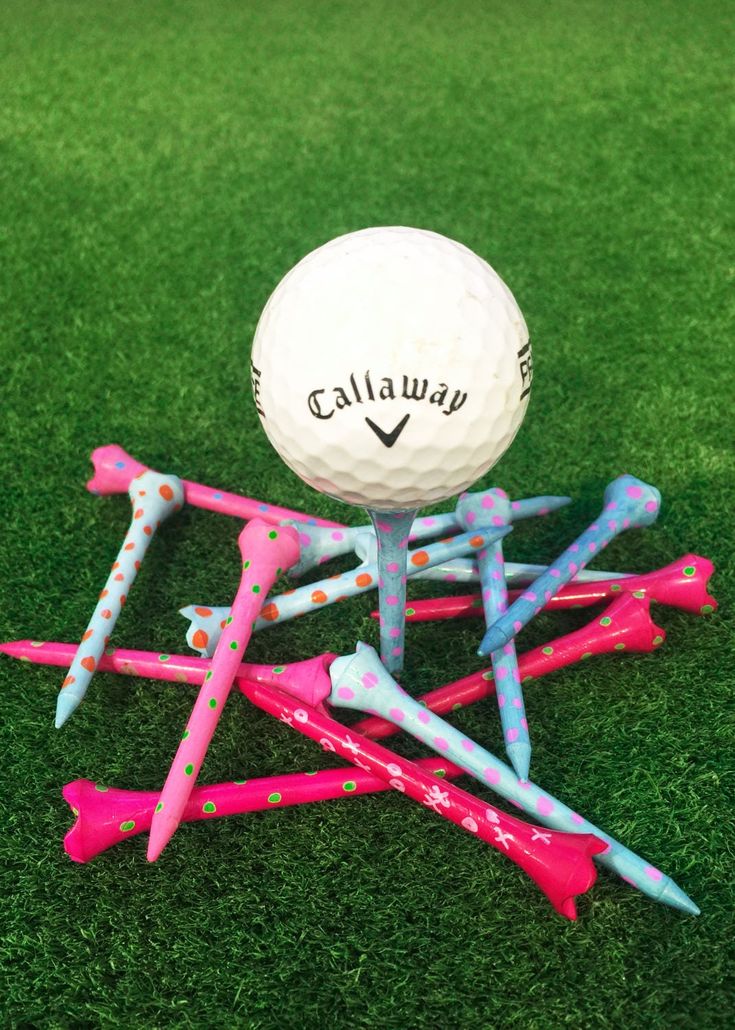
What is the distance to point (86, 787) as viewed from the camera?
144 cm

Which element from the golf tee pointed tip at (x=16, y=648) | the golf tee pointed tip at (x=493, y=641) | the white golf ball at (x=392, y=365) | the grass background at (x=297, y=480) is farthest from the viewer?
the golf tee pointed tip at (x=16, y=648)

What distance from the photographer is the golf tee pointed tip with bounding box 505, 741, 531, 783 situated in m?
1.44

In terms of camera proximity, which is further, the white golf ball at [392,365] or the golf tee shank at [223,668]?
the golf tee shank at [223,668]

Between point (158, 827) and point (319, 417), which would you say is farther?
point (158, 827)

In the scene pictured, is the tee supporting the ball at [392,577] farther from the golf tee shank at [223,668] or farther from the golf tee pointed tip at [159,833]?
the golf tee pointed tip at [159,833]

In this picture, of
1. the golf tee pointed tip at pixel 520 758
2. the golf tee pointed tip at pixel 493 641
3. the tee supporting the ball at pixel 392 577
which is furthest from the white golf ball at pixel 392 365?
the golf tee pointed tip at pixel 520 758

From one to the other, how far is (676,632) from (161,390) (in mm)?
1427

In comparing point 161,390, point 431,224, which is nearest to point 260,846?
point 161,390

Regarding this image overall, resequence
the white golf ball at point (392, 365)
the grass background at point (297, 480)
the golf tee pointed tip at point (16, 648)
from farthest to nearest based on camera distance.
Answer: the golf tee pointed tip at point (16, 648) < the grass background at point (297, 480) < the white golf ball at point (392, 365)

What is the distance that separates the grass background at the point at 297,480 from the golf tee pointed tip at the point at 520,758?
5.1 inches

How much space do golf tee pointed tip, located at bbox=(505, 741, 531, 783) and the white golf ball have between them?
0.43 meters

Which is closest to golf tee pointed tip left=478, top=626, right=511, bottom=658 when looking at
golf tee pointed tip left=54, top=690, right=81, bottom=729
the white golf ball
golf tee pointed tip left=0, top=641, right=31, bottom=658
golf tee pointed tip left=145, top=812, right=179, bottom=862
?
the white golf ball

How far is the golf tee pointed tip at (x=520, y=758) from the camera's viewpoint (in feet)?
A: 4.71

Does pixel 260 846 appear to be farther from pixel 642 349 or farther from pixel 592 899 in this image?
pixel 642 349
